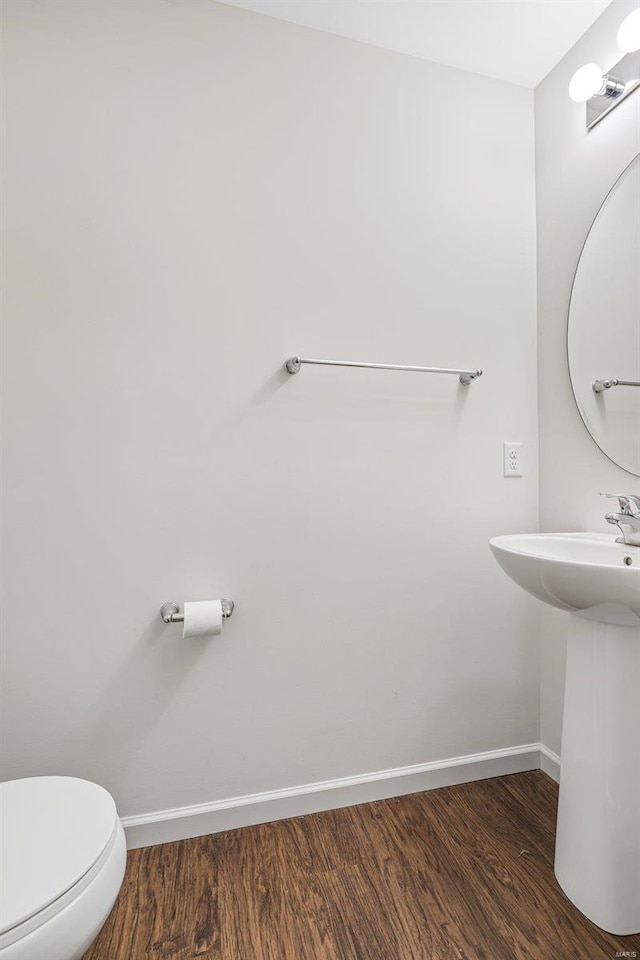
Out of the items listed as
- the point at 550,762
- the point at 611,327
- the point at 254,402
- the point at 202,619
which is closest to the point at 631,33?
the point at 611,327

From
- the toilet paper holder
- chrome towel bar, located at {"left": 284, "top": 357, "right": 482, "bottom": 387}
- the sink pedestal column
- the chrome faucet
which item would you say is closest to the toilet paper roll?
the toilet paper holder

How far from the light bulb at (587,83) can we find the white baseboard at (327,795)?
2.00 metres

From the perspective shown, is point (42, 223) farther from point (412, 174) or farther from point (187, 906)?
point (187, 906)

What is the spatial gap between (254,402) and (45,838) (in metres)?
1.08

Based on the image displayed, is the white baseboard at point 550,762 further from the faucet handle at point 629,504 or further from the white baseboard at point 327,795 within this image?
the faucet handle at point 629,504

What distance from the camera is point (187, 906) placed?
1.20m

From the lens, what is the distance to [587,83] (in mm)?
1438

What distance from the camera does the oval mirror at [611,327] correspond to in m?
1.42

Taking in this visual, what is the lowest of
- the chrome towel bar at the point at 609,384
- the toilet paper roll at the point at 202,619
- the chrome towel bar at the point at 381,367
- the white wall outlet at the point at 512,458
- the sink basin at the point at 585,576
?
the toilet paper roll at the point at 202,619

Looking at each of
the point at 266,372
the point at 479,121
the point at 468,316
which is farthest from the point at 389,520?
the point at 479,121

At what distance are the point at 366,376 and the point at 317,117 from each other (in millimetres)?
791

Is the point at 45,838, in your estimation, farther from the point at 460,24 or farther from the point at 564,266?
the point at 460,24

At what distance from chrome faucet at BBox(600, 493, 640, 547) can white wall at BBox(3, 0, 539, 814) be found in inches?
17.8

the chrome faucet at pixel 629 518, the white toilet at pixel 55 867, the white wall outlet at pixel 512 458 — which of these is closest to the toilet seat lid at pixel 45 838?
the white toilet at pixel 55 867
